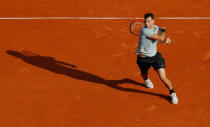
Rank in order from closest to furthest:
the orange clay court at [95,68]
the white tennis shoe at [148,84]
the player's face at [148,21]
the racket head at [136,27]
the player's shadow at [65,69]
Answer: the player's face at [148,21] → the orange clay court at [95,68] → the racket head at [136,27] → the white tennis shoe at [148,84] → the player's shadow at [65,69]

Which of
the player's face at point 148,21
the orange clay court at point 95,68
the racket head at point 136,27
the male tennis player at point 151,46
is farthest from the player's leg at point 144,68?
the player's face at point 148,21

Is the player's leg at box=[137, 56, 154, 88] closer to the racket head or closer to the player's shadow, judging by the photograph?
the player's shadow

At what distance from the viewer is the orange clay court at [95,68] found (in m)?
6.78

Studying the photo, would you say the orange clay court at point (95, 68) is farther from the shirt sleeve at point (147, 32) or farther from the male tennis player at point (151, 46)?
the shirt sleeve at point (147, 32)

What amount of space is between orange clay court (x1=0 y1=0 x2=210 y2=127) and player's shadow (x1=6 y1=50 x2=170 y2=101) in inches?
0.9

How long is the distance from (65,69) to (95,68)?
A: 0.76 m

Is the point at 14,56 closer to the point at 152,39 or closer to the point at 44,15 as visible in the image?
the point at 44,15

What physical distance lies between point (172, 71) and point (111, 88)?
1.71m

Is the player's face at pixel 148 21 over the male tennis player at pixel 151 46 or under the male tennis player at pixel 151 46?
over

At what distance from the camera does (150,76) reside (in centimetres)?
821

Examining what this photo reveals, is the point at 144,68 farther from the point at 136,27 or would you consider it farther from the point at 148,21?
the point at 148,21

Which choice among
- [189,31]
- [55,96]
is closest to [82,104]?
[55,96]

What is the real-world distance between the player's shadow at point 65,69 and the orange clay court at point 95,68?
2 centimetres

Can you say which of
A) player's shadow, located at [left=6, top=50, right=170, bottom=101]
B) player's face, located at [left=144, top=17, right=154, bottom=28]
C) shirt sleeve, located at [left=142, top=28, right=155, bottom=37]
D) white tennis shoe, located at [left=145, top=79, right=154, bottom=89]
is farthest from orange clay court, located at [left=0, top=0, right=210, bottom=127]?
player's face, located at [left=144, top=17, right=154, bottom=28]
